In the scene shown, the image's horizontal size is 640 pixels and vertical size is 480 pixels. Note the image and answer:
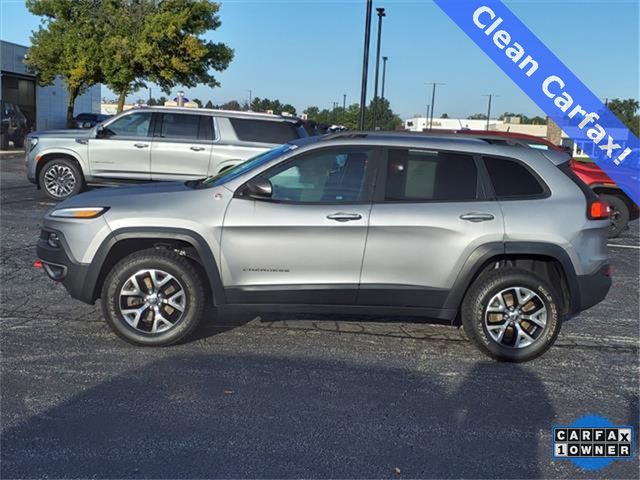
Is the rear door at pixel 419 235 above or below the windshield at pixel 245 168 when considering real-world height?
below

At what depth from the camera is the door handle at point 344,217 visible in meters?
4.64

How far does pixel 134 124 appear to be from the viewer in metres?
11.4

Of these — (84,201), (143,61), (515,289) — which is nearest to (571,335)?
(515,289)

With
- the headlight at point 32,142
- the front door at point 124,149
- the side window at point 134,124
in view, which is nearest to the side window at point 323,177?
the front door at point 124,149

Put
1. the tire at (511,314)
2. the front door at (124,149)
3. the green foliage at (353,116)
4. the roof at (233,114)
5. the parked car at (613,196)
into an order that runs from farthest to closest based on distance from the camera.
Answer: the green foliage at (353,116), the front door at (124,149), the roof at (233,114), the parked car at (613,196), the tire at (511,314)

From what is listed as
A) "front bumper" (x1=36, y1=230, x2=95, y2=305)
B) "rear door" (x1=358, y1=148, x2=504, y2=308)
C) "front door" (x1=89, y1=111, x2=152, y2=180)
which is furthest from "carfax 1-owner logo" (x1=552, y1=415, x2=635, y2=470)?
"front door" (x1=89, y1=111, x2=152, y2=180)

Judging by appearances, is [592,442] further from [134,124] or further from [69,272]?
[134,124]

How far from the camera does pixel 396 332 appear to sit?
548cm

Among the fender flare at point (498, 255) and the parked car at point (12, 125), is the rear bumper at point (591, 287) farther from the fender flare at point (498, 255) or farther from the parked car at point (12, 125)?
the parked car at point (12, 125)

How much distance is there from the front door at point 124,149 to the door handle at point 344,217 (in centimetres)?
752

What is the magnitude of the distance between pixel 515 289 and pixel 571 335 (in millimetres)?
1291

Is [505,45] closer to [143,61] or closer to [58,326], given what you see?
[58,326]

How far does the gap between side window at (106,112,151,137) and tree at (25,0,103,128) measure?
1607cm

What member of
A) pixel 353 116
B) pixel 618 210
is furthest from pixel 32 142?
pixel 353 116
